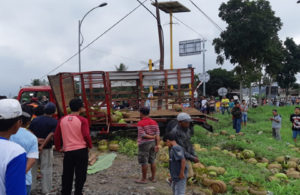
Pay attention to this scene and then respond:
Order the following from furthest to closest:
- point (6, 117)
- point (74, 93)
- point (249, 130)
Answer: point (249, 130), point (74, 93), point (6, 117)

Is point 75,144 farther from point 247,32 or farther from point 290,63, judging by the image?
point 290,63

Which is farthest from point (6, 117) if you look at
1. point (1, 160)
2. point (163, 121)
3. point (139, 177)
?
point (163, 121)

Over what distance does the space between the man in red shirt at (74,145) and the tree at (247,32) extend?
82.7 feet

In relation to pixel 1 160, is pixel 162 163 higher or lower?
lower

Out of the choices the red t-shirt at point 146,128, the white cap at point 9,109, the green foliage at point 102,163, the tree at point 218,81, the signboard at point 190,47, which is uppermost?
the signboard at point 190,47

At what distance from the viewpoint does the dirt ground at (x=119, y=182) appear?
6039mm

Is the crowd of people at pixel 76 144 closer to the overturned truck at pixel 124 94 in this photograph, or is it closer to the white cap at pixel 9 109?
Result: the white cap at pixel 9 109

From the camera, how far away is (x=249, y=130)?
57.0 feet

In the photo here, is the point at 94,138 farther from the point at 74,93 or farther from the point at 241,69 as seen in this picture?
the point at 241,69

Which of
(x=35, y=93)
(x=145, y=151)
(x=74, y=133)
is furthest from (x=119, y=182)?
(x=35, y=93)

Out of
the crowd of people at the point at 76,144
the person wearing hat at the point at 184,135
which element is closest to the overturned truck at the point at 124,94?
the crowd of people at the point at 76,144

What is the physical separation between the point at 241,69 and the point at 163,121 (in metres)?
→ 21.3

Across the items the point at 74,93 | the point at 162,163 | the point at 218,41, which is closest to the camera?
the point at 162,163

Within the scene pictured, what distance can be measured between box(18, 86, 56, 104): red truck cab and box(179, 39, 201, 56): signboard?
22.1m
